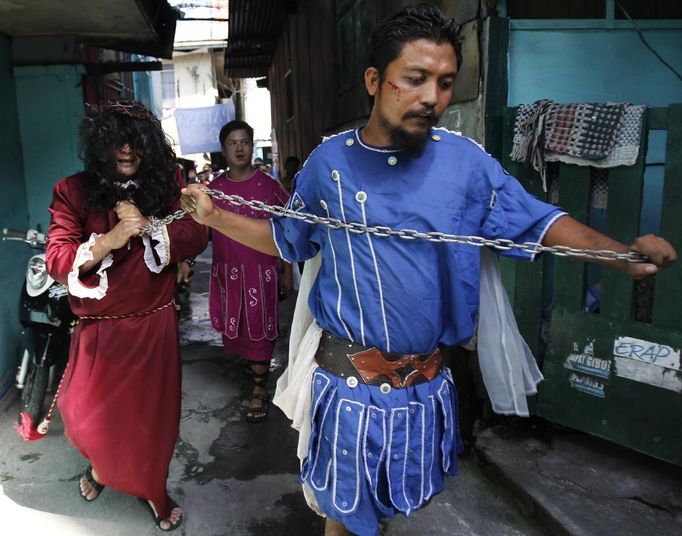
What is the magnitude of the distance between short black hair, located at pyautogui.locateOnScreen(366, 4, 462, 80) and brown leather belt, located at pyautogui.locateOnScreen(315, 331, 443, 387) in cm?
91

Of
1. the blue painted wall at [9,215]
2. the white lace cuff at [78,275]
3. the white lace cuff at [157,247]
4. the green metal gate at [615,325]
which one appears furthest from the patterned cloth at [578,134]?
the blue painted wall at [9,215]

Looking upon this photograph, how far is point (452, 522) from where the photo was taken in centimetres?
303

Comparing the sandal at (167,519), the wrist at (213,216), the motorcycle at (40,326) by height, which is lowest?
the sandal at (167,519)

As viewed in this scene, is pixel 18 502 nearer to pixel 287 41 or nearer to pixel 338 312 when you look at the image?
pixel 338 312

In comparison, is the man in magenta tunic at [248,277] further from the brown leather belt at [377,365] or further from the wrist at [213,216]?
the brown leather belt at [377,365]

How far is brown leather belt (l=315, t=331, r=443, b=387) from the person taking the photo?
79.7 inches

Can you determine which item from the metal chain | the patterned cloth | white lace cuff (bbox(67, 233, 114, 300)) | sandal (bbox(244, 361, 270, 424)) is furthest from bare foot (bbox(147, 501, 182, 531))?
the patterned cloth

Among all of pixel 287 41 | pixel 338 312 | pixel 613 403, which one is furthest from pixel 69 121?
pixel 287 41

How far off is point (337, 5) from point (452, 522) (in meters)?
5.62

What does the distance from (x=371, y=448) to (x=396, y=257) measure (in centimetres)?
65

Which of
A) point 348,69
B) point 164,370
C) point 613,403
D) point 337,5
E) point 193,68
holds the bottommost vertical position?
point 613,403

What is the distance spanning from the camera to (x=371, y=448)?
79.3 inches

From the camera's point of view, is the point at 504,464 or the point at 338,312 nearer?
the point at 338,312

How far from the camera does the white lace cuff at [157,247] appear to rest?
2.82 metres
